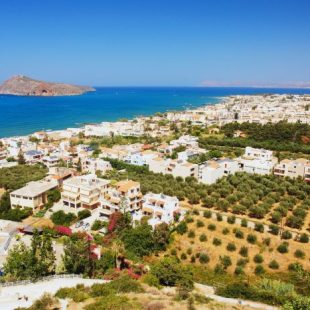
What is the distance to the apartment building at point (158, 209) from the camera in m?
29.6

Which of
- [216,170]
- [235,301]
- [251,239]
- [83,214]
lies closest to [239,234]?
[251,239]

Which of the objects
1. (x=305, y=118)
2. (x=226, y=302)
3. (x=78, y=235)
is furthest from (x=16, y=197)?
(x=305, y=118)

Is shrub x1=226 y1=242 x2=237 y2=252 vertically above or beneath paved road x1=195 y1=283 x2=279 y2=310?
beneath

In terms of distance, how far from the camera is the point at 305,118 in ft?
305

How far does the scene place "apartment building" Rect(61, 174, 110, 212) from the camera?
110ft

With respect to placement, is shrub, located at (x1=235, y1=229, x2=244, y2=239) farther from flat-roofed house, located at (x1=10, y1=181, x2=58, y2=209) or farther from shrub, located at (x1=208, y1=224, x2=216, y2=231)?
flat-roofed house, located at (x1=10, y1=181, x2=58, y2=209)

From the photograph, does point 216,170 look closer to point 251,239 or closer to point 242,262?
point 251,239

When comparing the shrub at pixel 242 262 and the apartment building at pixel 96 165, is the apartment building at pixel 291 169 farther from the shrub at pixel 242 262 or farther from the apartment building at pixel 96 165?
the apartment building at pixel 96 165

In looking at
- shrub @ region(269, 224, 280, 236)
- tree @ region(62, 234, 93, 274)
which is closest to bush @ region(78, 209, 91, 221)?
tree @ region(62, 234, 93, 274)

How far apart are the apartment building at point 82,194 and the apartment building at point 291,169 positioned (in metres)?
22.9

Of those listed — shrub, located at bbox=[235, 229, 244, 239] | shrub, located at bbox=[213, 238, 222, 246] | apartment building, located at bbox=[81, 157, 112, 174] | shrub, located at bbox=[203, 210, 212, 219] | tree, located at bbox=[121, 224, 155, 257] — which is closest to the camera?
tree, located at bbox=[121, 224, 155, 257]

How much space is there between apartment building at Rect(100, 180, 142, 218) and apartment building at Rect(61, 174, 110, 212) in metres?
1.47

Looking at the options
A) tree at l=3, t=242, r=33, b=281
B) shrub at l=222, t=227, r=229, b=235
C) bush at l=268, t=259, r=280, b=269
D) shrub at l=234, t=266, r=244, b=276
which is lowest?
shrub at l=234, t=266, r=244, b=276

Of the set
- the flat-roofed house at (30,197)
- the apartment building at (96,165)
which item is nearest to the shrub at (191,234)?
the flat-roofed house at (30,197)
